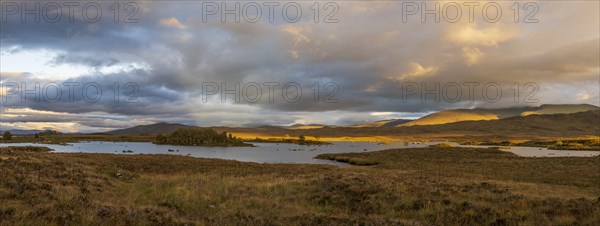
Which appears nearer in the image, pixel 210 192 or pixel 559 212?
pixel 559 212

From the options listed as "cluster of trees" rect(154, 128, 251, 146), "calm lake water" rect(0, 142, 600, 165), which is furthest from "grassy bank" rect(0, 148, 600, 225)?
"cluster of trees" rect(154, 128, 251, 146)

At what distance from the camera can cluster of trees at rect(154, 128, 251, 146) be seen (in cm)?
16375

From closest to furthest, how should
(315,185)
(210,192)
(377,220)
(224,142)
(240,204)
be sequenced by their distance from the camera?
(377,220), (240,204), (210,192), (315,185), (224,142)

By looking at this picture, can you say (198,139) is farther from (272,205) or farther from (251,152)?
(272,205)

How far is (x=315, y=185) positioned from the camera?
21.4 m

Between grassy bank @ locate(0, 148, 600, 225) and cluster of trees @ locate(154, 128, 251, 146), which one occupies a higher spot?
grassy bank @ locate(0, 148, 600, 225)

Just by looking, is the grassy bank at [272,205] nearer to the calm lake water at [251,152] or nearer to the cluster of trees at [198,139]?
the calm lake water at [251,152]

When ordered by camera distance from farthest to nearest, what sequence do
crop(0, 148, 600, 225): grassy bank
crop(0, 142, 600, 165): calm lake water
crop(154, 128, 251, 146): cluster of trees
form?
crop(154, 128, 251, 146): cluster of trees → crop(0, 142, 600, 165): calm lake water → crop(0, 148, 600, 225): grassy bank

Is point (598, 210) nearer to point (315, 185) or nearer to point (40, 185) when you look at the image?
point (315, 185)

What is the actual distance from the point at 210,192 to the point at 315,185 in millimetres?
6081

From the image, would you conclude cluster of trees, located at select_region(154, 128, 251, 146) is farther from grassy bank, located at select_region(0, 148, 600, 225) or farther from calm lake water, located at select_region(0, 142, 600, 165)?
grassy bank, located at select_region(0, 148, 600, 225)

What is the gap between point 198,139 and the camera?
551 feet

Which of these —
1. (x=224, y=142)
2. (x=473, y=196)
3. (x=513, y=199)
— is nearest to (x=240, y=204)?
(x=473, y=196)

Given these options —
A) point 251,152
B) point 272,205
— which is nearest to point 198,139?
point 251,152
